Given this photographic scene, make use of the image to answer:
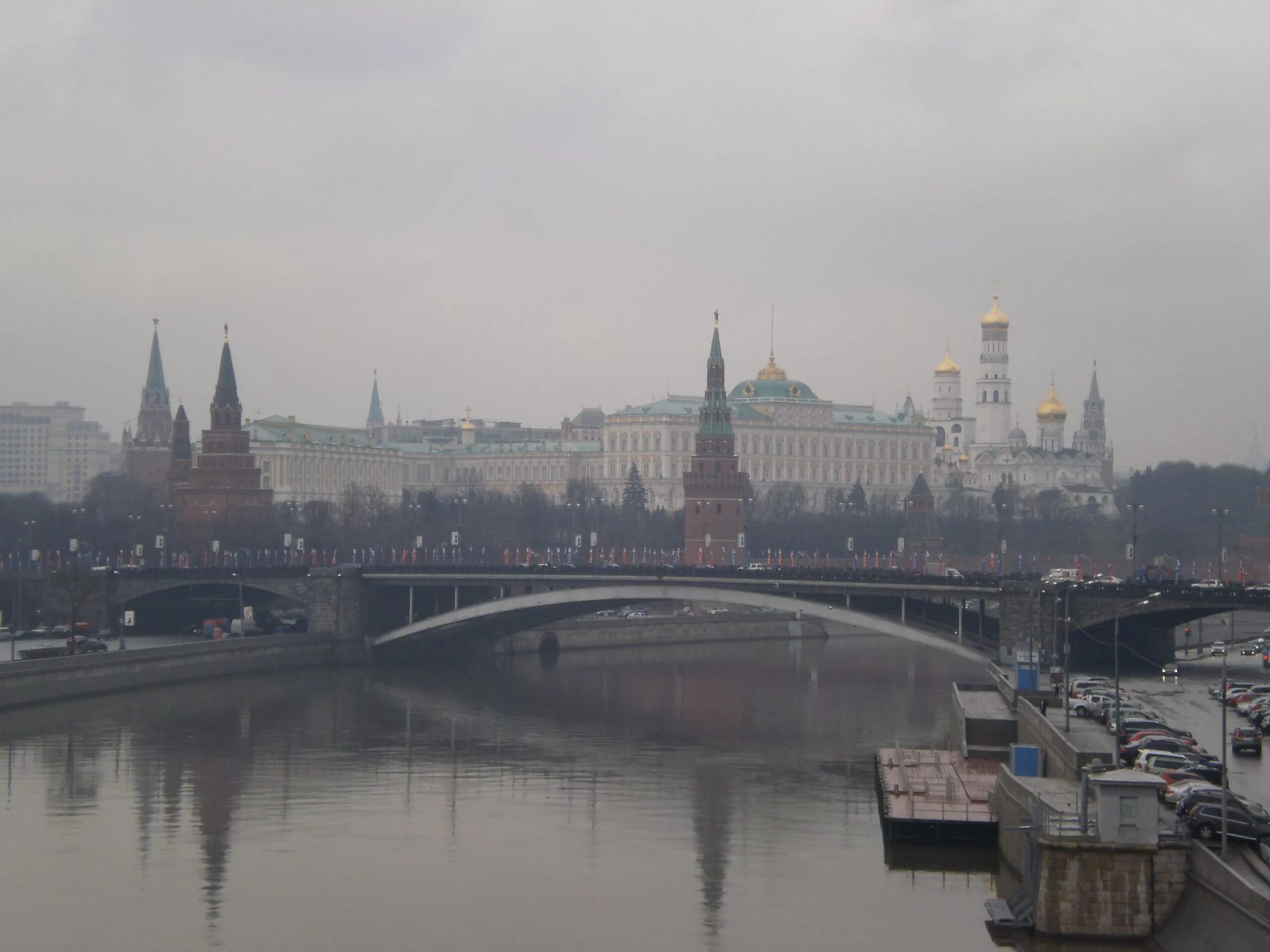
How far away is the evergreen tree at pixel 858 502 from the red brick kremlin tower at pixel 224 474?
3675cm

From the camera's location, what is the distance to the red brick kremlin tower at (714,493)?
100062 mm

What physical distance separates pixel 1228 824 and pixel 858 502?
343 feet

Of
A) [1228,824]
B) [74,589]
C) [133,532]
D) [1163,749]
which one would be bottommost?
[1228,824]

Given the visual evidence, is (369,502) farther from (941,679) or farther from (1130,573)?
(941,679)

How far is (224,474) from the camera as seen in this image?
10775 centimetres

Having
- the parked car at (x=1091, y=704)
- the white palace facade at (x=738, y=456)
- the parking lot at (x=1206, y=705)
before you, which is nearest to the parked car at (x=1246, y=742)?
the parking lot at (x=1206, y=705)

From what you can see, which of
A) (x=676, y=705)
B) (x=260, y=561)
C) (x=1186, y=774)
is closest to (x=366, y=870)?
(x=1186, y=774)

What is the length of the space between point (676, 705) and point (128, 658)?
1525 centimetres

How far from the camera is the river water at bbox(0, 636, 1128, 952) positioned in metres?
28.3

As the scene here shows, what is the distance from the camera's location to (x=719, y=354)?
98875 millimetres

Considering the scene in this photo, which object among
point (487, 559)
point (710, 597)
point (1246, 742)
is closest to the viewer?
point (1246, 742)

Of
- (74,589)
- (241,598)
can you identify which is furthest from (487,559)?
(74,589)

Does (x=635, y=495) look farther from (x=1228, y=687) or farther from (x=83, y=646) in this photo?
(x=1228, y=687)

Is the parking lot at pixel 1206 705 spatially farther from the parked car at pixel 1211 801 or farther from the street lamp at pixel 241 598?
the street lamp at pixel 241 598
